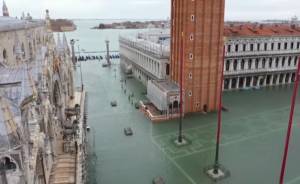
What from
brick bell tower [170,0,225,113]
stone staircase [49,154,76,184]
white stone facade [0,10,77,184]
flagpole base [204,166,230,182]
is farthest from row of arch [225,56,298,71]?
stone staircase [49,154,76,184]

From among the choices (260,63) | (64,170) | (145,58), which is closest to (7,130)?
(64,170)

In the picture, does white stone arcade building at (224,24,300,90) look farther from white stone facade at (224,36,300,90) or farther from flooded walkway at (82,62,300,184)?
flooded walkway at (82,62,300,184)

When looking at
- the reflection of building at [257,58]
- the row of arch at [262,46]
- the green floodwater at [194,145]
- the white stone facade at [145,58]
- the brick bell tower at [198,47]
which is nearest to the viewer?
the green floodwater at [194,145]

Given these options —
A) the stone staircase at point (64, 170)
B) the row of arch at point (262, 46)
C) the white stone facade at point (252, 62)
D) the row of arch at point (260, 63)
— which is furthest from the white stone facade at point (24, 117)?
the row of arch at point (260, 63)

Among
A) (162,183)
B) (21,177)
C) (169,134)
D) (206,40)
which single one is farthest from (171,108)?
(21,177)

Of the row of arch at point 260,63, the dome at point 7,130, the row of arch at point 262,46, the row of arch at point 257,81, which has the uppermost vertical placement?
the dome at point 7,130

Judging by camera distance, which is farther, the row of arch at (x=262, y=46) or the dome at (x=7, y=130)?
the row of arch at (x=262, y=46)

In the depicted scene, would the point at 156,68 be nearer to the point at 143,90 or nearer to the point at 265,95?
the point at 143,90

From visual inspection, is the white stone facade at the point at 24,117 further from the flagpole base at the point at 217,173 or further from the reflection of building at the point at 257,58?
the reflection of building at the point at 257,58
